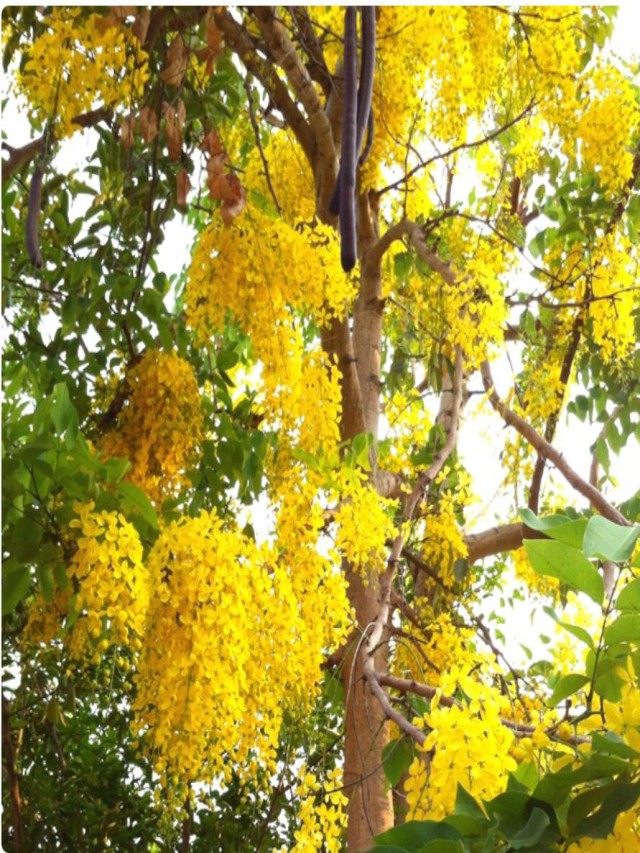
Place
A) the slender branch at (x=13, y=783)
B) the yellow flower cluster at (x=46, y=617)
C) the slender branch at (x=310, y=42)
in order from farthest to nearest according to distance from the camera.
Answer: the slender branch at (x=13, y=783) → the slender branch at (x=310, y=42) → the yellow flower cluster at (x=46, y=617)

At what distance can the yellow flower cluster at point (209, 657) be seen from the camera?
1.24m

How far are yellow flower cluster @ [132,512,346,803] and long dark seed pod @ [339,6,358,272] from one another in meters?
0.40

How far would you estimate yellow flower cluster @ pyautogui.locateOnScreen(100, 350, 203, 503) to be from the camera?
1593mm

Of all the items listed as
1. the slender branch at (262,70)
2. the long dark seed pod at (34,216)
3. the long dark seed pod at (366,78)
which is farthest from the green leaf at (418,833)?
the slender branch at (262,70)

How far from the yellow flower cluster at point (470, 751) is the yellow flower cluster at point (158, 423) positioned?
31.9 inches

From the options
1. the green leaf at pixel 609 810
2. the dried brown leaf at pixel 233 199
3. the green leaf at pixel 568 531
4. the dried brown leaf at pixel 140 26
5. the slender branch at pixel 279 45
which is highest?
the slender branch at pixel 279 45

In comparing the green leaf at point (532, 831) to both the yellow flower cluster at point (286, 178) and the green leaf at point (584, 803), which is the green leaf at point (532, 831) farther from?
the yellow flower cluster at point (286, 178)

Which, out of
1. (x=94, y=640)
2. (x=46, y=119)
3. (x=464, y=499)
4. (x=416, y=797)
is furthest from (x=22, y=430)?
(x=464, y=499)

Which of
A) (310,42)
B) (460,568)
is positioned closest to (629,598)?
(460,568)

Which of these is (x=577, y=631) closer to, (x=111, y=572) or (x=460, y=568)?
(x=111, y=572)

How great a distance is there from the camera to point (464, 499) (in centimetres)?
216

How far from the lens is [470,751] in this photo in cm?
80

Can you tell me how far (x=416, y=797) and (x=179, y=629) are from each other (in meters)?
0.45

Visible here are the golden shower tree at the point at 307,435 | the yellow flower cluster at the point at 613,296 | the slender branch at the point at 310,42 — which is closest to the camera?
the golden shower tree at the point at 307,435
